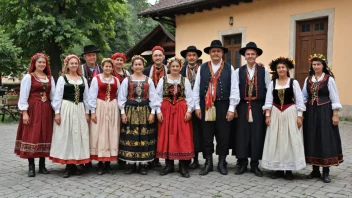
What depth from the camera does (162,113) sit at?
5.02 metres

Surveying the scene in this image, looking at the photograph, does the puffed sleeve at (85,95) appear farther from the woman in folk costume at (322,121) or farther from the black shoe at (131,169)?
the woman in folk costume at (322,121)

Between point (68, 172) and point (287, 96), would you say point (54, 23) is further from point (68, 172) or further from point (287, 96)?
point (287, 96)

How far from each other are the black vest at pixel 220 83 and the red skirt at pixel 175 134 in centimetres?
33

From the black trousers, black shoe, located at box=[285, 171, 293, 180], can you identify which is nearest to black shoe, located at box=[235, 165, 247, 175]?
the black trousers

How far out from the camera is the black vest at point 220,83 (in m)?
5.00

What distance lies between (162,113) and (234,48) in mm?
7969

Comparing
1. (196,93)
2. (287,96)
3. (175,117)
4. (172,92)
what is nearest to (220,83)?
(196,93)

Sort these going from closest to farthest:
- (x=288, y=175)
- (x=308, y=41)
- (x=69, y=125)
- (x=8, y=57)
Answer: (x=288, y=175) → (x=69, y=125) → (x=308, y=41) → (x=8, y=57)

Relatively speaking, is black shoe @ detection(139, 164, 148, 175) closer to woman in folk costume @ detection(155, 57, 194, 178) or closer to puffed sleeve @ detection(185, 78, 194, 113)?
woman in folk costume @ detection(155, 57, 194, 178)

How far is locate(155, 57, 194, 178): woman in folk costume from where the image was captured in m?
4.96

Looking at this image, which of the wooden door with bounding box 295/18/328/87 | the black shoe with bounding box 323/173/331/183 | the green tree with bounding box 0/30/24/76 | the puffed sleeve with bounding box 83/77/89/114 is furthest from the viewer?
the green tree with bounding box 0/30/24/76

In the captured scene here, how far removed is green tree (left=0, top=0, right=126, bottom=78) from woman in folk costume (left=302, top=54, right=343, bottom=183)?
429 inches

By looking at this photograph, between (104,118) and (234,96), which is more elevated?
(234,96)

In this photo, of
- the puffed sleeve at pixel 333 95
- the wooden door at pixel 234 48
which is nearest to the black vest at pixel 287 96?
the puffed sleeve at pixel 333 95
